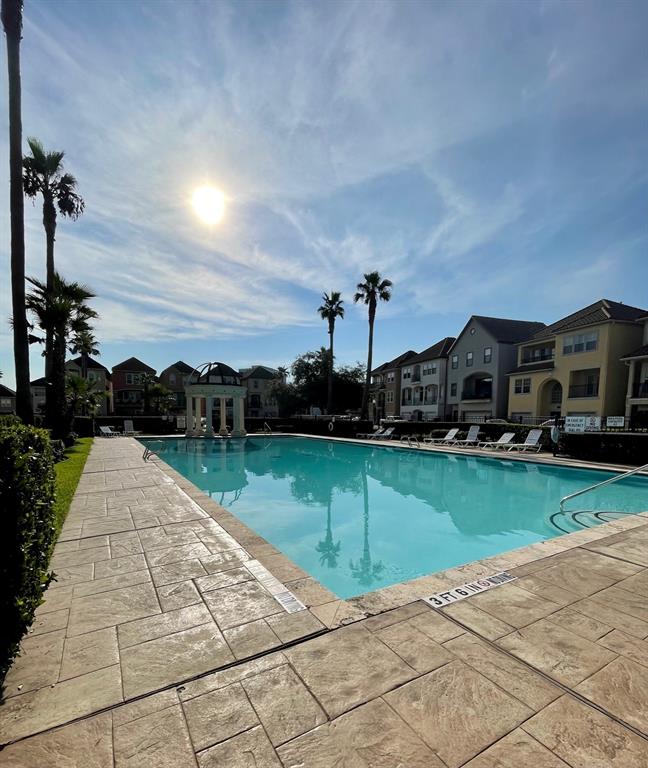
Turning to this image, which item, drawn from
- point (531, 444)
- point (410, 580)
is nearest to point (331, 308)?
point (531, 444)

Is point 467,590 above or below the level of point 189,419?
above

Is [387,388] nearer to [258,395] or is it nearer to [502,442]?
[258,395]

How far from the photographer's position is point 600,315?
22922 millimetres

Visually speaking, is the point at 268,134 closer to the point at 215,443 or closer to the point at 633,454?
the point at 633,454

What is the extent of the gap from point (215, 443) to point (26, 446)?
20.4 meters

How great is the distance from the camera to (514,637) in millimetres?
2643

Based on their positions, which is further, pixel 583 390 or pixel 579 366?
pixel 583 390

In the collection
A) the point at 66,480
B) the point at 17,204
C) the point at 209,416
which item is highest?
the point at 17,204

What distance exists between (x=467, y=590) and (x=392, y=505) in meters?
6.16

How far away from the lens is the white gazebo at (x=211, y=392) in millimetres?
24062

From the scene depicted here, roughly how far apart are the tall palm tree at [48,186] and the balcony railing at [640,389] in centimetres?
2910

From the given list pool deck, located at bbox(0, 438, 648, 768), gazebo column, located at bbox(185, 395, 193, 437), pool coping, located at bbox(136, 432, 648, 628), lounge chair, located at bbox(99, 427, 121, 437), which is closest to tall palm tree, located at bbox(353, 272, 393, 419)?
gazebo column, located at bbox(185, 395, 193, 437)

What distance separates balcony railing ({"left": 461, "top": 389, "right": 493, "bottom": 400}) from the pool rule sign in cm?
3086

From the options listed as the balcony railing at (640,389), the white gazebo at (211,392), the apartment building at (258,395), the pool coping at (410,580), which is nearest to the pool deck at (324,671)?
the pool coping at (410,580)
